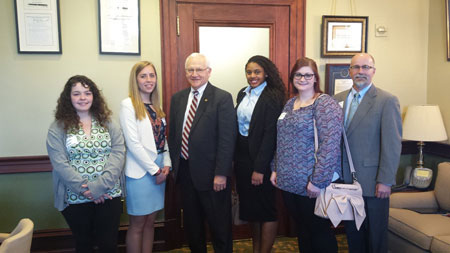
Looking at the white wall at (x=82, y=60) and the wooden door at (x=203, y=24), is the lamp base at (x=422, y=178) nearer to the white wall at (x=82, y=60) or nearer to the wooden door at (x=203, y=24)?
the white wall at (x=82, y=60)

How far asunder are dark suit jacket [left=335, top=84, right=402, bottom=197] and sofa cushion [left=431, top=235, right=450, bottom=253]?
53 cm

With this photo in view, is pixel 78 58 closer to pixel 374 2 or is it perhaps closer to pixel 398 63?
pixel 374 2

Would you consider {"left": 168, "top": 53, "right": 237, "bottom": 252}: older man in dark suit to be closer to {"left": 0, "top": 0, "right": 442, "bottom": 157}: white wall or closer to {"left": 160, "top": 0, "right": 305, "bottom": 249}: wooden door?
{"left": 160, "top": 0, "right": 305, "bottom": 249}: wooden door

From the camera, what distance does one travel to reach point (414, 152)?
3.38m

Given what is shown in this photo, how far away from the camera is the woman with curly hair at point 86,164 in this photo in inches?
81.0

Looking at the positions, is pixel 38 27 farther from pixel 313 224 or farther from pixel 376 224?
pixel 376 224

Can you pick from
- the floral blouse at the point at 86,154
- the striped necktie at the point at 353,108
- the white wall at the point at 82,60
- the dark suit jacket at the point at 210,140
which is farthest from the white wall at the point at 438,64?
the floral blouse at the point at 86,154

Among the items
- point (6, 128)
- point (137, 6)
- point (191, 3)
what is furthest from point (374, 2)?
point (6, 128)

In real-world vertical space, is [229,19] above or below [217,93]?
above

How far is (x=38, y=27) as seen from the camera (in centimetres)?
267

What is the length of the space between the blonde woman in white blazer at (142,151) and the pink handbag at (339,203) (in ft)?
3.47

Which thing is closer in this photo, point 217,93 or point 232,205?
point 217,93

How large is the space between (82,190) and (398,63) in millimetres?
2986

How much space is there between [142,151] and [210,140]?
0.45 meters
